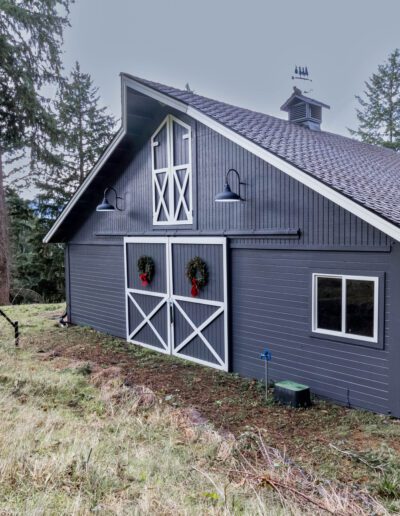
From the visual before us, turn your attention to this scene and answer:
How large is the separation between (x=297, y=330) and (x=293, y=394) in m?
1.01

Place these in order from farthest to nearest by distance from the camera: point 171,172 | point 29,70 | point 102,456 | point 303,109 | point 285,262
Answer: point 29,70 → point 303,109 → point 171,172 → point 285,262 → point 102,456

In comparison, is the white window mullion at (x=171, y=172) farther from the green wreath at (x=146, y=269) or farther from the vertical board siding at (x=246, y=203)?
the green wreath at (x=146, y=269)

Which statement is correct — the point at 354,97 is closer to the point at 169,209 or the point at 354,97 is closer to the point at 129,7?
the point at 129,7

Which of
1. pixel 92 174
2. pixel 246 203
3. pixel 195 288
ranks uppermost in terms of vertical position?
pixel 92 174

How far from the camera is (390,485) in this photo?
3.64 m

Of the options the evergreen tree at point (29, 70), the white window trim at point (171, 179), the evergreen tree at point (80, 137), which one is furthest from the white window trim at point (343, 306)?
the evergreen tree at point (80, 137)

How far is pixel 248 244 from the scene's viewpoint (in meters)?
7.29

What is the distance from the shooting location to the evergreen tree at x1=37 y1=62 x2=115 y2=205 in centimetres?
2089

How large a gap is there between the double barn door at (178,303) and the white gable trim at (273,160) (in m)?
1.78

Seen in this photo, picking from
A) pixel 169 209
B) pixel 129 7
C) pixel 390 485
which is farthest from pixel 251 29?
pixel 390 485

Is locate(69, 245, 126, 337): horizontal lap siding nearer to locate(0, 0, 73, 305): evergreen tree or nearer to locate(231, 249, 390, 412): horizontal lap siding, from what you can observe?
locate(231, 249, 390, 412): horizontal lap siding

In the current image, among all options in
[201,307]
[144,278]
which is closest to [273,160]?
[201,307]

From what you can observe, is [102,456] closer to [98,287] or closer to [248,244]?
→ [248,244]

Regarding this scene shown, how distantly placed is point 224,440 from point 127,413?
127 centimetres
